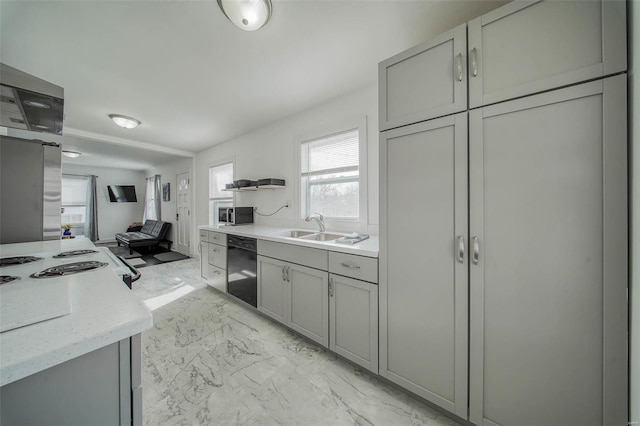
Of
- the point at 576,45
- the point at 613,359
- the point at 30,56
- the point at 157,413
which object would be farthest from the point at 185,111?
the point at 613,359

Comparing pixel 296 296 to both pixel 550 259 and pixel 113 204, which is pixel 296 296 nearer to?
pixel 550 259

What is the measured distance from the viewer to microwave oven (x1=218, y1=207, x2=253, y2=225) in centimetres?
346

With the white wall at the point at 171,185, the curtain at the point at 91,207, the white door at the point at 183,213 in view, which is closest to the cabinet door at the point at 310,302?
the white door at the point at 183,213

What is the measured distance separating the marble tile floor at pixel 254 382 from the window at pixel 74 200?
24.2 ft

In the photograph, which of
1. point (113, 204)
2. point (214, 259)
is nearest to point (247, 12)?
point (214, 259)

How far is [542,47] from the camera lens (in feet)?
3.37

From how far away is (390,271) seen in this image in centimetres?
147

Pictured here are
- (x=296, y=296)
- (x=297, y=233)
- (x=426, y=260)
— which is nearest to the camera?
(x=426, y=260)

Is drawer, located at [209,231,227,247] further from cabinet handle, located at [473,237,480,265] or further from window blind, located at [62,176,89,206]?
window blind, located at [62,176,89,206]

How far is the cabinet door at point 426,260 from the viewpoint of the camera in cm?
123

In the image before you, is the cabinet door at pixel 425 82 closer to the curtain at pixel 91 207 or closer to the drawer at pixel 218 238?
the drawer at pixel 218 238

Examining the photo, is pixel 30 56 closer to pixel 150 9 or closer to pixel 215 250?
pixel 150 9

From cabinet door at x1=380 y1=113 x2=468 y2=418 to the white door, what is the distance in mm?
5359

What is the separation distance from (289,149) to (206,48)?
1475 mm
